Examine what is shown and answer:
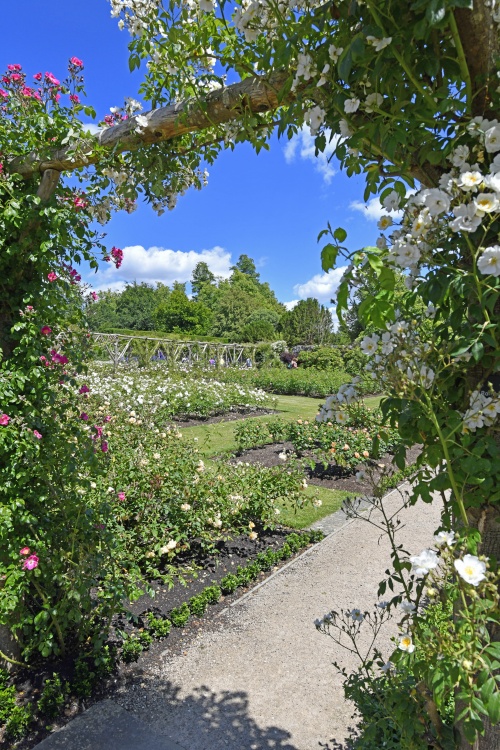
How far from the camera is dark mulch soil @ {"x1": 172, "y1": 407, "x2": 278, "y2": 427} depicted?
1061 centimetres

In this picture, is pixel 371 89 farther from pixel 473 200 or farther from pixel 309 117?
pixel 473 200

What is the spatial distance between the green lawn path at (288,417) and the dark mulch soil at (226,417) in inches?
14.4

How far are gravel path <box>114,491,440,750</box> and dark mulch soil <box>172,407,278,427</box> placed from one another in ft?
21.4

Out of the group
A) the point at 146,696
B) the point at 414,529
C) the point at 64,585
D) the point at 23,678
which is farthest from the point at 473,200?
the point at 414,529

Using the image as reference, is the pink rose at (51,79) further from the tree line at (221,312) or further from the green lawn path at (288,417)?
the tree line at (221,312)

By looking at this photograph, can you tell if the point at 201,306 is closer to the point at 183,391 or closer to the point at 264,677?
the point at 183,391

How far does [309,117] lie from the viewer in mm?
1341

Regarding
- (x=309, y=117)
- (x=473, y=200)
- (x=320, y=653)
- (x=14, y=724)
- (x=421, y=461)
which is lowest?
(x=320, y=653)

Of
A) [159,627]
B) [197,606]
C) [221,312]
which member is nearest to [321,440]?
[197,606]

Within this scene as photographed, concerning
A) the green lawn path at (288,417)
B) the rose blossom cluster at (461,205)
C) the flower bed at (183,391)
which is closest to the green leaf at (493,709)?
the rose blossom cluster at (461,205)

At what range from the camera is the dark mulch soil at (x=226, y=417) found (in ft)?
34.8

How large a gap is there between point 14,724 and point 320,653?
1673 millimetres

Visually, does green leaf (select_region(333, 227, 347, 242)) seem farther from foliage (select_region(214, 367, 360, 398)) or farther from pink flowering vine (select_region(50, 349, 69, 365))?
foliage (select_region(214, 367, 360, 398))

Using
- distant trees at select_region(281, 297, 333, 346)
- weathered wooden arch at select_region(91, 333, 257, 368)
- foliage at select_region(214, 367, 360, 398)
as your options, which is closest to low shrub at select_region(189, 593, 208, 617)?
weathered wooden arch at select_region(91, 333, 257, 368)
